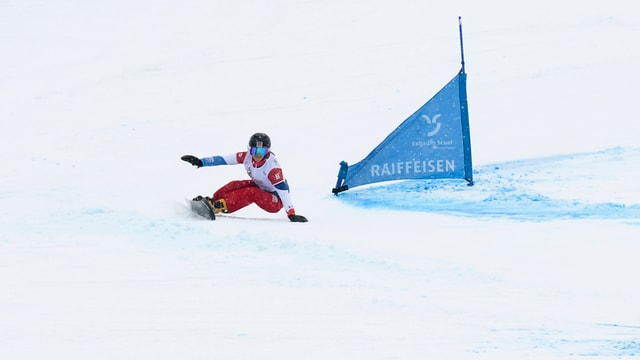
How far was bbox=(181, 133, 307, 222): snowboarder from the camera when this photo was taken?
29.1ft

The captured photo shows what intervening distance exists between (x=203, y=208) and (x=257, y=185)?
2.02ft

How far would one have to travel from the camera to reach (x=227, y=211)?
29.7 feet

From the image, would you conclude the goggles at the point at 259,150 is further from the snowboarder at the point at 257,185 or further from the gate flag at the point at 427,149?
the gate flag at the point at 427,149

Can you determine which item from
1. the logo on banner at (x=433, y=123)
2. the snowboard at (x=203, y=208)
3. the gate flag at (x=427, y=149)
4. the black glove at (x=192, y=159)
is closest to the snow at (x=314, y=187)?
the snowboard at (x=203, y=208)

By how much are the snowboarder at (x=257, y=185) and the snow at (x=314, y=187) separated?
0.75 ft

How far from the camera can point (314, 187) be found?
10961mm

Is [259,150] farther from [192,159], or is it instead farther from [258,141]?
[192,159]

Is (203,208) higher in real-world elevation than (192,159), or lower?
lower

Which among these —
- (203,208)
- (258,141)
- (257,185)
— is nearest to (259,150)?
(258,141)

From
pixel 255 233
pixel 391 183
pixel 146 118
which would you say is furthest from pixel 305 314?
pixel 146 118

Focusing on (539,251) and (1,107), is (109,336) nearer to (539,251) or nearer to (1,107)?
(539,251)

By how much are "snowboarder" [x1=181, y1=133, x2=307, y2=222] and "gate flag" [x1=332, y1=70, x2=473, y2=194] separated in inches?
54.4

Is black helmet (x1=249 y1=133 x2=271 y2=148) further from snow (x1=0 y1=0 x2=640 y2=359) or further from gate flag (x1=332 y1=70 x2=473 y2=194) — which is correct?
gate flag (x1=332 y1=70 x2=473 y2=194)

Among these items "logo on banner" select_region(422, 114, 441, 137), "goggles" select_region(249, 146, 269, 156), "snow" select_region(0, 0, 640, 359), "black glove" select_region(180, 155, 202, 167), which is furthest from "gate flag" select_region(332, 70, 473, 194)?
"black glove" select_region(180, 155, 202, 167)
